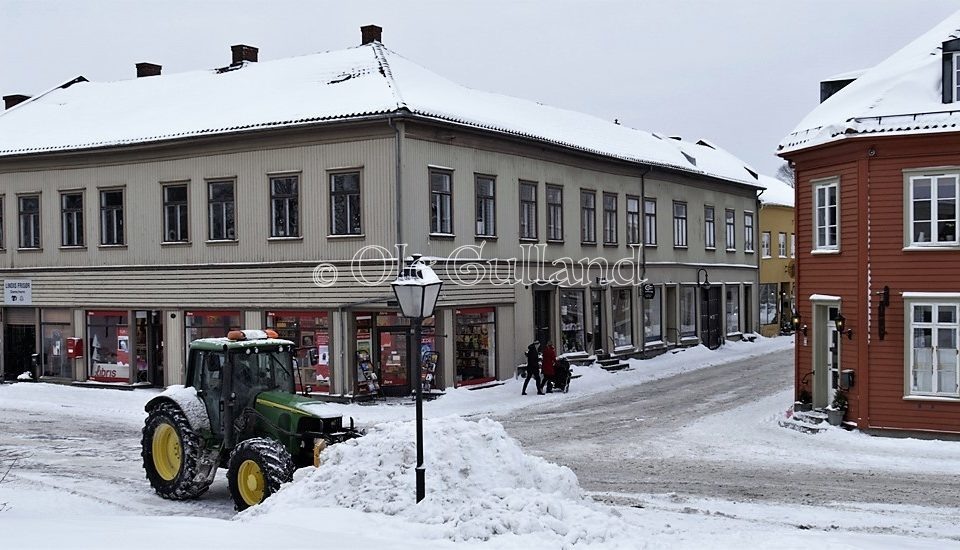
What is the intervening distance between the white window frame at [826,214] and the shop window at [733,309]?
76.0ft

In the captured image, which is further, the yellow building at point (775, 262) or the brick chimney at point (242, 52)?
the yellow building at point (775, 262)

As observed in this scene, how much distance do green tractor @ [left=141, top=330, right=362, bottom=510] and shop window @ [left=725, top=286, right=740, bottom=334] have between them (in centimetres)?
3317

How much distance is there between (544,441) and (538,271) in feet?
37.8

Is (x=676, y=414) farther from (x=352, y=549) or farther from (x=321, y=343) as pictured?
(x=352, y=549)

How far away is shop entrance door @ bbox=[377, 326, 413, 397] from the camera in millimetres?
26938

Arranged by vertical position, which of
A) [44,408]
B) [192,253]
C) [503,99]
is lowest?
[44,408]

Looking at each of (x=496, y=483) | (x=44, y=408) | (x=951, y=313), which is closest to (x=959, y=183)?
(x=951, y=313)

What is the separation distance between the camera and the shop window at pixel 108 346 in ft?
101

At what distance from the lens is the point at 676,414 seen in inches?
970

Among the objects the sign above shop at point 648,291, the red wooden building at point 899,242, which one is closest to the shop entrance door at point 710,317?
the sign above shop at point 648,291

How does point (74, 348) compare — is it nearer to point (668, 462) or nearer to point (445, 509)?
point (668, 462)

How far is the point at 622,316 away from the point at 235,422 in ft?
77.9

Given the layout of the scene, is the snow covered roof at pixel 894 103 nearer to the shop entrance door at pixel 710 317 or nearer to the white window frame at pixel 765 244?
the shop entrance door at pixel 710 317

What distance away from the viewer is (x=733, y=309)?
4641cm
